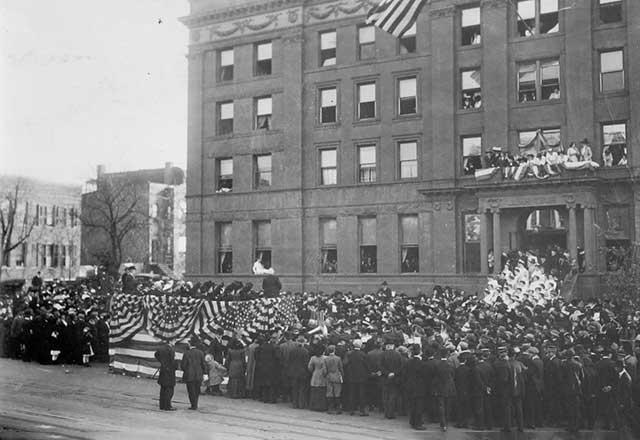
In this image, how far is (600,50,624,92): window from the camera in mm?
28953

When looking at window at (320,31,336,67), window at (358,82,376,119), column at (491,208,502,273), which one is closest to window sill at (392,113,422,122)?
window at (358,82,376,119)

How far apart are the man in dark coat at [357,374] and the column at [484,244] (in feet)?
51.0

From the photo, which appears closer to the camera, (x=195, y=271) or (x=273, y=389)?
(x=273, y=389)

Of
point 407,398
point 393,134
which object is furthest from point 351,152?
point 407,398

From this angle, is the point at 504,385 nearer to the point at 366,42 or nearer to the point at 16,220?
the point at 366,42

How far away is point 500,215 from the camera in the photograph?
30.2m

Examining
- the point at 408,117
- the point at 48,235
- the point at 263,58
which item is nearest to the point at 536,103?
the point at 408,117

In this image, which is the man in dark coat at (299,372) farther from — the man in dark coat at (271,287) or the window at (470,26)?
the window at (470,26)

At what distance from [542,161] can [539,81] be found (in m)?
4.18

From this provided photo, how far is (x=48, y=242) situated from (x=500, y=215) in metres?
36.2

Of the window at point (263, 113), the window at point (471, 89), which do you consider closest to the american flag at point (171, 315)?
the window at point (471, 89)

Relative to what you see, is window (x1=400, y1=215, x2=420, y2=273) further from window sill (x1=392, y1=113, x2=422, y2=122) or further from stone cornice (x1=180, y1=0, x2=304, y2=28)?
stone cornice (x1=180, y1=0, x2=304, y2=28)

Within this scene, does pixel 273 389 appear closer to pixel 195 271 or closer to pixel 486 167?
pixel 486 167

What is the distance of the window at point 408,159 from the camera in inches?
1312
